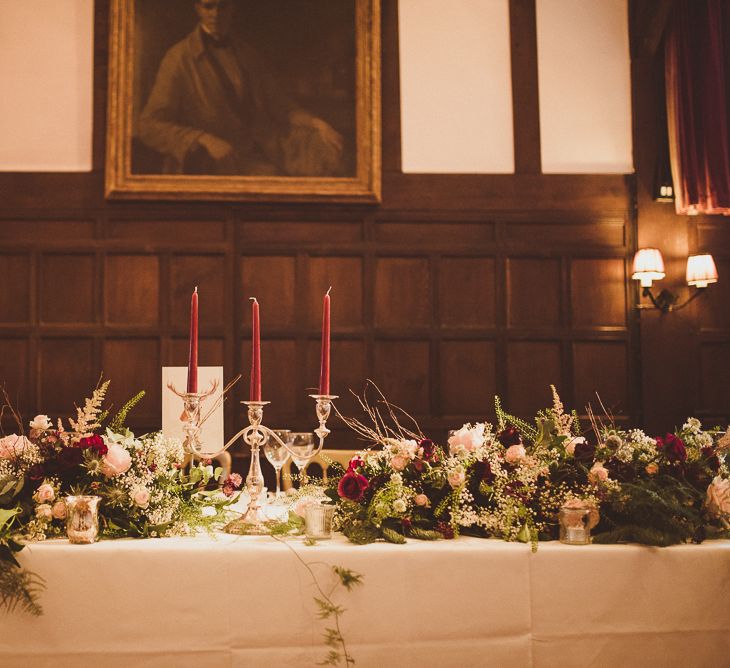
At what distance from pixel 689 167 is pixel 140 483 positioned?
4.74 m

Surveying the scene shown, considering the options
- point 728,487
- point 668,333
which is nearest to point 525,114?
point 668,333

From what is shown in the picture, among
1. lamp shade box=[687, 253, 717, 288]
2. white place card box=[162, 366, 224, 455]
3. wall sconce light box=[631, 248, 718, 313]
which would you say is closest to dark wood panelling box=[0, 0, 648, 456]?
wall sconce light box=[631, 248, 718, 313]

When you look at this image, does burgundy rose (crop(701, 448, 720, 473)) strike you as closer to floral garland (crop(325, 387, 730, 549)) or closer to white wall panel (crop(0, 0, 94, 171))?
floral garland (crop(325, 387, 730, 549))

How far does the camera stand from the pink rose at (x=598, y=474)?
75.1 inches

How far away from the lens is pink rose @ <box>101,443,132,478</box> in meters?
1.91

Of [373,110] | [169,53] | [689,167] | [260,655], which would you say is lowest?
[260,655]

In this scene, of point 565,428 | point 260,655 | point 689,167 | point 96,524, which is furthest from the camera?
point 689,167

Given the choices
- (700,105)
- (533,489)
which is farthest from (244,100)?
(533,489)

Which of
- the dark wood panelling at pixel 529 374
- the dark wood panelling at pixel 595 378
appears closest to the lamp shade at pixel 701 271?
the dark wood panelling at pixel 595 378

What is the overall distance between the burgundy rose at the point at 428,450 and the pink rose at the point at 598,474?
41 cm

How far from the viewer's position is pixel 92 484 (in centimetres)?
193

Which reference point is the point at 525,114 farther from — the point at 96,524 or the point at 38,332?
the point at 96,524

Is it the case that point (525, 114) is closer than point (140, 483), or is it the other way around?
point (140, 483)

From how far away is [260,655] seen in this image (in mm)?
1722
